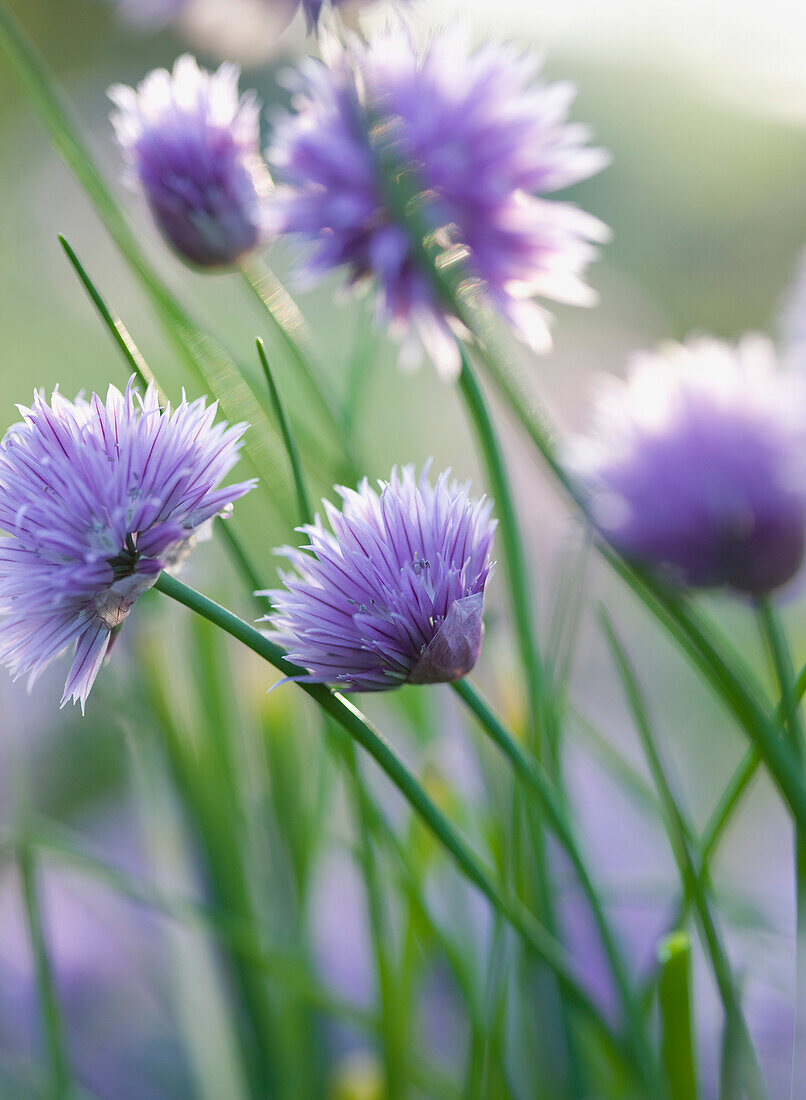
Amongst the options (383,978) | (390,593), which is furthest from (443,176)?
(383,978)

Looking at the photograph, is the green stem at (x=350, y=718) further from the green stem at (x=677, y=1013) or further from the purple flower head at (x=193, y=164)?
the purple flower head at (x=193, y=164)

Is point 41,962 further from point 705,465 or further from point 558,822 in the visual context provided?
point 705,465

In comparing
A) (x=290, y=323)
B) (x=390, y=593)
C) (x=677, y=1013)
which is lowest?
(x=677, y=1013)

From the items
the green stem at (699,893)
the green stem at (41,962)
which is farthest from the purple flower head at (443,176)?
Result: the green stem at (41,962)

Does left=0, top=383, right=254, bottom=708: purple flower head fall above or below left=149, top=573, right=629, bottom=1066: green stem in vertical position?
above

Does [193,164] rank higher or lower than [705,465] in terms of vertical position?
higher

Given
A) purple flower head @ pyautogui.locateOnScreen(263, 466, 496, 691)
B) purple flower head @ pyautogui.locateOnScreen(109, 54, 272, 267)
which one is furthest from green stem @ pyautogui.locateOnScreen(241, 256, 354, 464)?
purple flower head @ pyautogui.locateOnScreen(263, 466, 496, 691)

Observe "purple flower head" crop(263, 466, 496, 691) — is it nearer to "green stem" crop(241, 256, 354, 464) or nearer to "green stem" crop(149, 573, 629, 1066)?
"green stem" crop(149, 573, 629, 1066)
